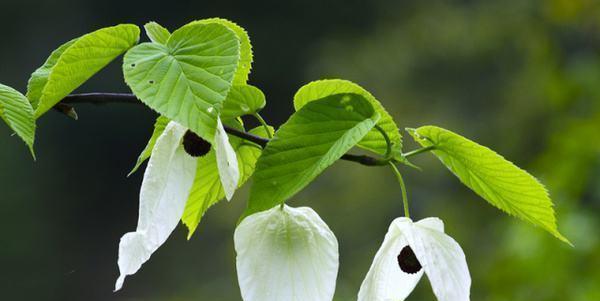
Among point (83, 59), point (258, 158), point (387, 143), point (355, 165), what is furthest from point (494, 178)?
point (355, 165)

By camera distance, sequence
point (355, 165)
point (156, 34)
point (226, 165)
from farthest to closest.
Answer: point (355, 165), point (156, 34), point (226, 165)

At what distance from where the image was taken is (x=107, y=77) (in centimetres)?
1049

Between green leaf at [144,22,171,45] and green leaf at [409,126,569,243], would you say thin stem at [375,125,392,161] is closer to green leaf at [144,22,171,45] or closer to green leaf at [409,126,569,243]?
green leaf at [409,126,569,243]

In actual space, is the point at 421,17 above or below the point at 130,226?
above

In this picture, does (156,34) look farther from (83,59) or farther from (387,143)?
(387,143)

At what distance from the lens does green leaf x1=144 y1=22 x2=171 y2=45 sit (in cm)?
80

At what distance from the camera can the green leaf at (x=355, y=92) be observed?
80 centimetres

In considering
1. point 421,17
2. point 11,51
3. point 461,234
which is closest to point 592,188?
point 461,234

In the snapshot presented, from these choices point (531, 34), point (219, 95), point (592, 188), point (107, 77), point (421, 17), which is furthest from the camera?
point (107, 77)

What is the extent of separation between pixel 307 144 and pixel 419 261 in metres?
0.12

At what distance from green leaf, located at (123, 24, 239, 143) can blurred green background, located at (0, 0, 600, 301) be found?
2042 millimetres

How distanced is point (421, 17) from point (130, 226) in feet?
18.8

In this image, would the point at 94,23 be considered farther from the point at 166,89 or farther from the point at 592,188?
the point at 166,89

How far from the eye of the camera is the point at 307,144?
2.44 ft
